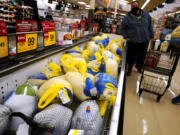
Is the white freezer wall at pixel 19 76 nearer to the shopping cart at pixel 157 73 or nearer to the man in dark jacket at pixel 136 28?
the shopping cart at pixel 157 73

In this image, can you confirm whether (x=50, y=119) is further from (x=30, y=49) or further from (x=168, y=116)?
(x=168, y=116)

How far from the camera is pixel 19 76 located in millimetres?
1052

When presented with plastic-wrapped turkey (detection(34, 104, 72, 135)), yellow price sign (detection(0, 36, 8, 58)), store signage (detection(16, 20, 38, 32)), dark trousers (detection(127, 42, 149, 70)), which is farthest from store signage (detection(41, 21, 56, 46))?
dark trousers (detection(127, 42, 149, 70))

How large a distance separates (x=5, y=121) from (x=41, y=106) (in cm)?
20

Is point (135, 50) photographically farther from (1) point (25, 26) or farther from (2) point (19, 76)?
(2) point (19, 76)

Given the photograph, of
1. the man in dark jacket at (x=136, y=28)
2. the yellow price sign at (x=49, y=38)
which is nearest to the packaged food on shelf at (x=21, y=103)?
the yellow price sign at (x=49, y=38)

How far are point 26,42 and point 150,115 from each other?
2178 mm

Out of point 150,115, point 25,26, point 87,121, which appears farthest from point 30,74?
point 150,115

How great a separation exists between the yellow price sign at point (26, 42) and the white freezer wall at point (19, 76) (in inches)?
5.6

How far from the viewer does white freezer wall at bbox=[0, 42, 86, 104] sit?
899 mm

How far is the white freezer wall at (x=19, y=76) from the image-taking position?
2.95ft

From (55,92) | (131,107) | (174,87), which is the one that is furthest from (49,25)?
(174,87)

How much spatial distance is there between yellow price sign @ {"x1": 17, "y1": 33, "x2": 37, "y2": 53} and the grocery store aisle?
163 cm

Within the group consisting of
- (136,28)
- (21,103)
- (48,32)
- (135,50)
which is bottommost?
(21,103)
